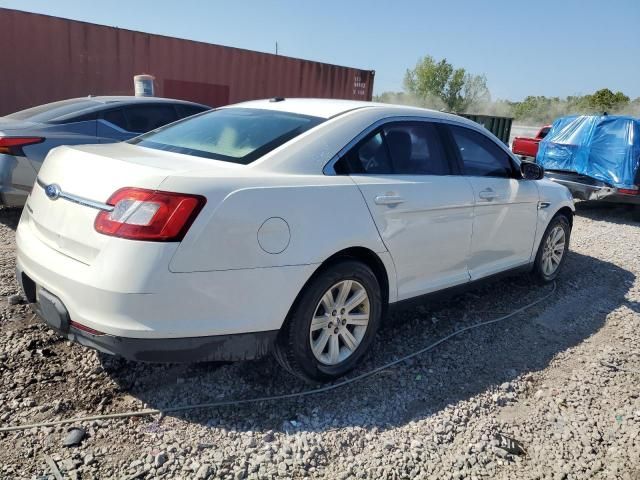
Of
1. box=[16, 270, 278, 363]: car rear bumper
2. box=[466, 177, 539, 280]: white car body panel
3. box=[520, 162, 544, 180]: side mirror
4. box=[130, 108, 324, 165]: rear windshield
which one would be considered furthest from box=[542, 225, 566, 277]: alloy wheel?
box=[16, 270, 278, 363]: car rear bumper

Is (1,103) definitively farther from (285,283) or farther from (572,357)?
(572,357)

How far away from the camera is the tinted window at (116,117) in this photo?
5867 mm

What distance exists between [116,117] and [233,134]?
11.6 ft

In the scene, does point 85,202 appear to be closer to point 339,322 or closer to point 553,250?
point 339,322

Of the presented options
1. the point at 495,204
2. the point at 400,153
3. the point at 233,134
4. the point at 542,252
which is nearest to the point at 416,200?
the point at 400,153

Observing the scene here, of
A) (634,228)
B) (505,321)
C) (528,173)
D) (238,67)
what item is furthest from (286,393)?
(238,67)

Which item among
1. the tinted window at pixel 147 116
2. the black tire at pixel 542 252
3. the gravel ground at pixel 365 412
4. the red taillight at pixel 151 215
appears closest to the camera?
the red taillight at pixel 151 215

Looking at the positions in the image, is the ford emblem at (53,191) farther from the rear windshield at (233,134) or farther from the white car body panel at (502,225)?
the white car body panel at (502,225)

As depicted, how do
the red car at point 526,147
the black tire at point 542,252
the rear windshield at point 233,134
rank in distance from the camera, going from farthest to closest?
the red car at point 526,147 → the black tire at point 542,252 → the rear windshield at point 233,134

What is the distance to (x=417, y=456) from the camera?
2.43 m

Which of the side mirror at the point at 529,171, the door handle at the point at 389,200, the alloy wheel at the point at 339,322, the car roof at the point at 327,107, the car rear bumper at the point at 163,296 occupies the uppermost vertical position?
the car roof at the point at 327,107

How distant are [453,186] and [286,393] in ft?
5.75

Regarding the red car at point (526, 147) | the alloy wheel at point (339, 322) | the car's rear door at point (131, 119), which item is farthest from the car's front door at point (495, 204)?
the red car at point (526, 147)

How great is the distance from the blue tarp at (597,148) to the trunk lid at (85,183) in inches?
314
